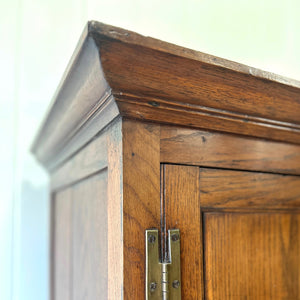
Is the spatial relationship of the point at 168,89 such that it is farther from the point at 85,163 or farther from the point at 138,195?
the point at 85,163

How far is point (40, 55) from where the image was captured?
3.10ft

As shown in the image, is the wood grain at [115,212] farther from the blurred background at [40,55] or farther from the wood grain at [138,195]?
the blurred background at [40,55]

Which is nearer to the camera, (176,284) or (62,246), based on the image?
(176,284)

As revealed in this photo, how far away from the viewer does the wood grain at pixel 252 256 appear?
1.28ft

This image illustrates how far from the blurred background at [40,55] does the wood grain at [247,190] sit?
22.4 inches

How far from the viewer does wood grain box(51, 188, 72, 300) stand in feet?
2.10

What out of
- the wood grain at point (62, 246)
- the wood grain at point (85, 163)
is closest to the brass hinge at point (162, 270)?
the wood grain at point (85, 163)

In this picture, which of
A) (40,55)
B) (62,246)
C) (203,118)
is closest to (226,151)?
(203,118)

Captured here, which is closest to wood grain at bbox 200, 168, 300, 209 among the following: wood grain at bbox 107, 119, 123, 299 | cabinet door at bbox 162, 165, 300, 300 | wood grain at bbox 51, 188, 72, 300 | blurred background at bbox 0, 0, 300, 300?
cabinet door at bbox 162, 165, 300, 300

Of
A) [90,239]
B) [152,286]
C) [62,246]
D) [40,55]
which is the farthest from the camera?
[40,55]

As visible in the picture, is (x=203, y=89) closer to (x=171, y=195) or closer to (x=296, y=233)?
(x=171, y=195)

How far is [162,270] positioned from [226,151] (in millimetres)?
162

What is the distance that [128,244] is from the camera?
0.33 m

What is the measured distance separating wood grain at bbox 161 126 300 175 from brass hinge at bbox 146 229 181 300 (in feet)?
0.27
